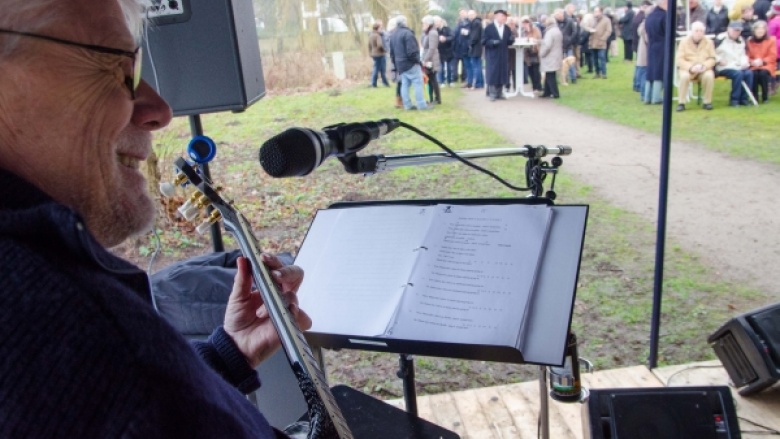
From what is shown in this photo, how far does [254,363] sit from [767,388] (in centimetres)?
227

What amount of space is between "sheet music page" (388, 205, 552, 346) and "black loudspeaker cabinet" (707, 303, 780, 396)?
1597 millimetres

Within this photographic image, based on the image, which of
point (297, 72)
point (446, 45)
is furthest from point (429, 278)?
point (446, 45)

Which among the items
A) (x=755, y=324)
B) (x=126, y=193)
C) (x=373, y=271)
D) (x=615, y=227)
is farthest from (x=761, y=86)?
(x=126, y=193)

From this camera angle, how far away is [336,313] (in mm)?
1444

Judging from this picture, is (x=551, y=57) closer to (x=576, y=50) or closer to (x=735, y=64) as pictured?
(x=735, y=64)

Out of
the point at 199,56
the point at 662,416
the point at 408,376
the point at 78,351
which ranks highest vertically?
the point at 199,56

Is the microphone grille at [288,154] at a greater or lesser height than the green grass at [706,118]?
greater

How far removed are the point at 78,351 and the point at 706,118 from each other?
28.5 feet

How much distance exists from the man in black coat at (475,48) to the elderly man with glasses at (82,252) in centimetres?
1086

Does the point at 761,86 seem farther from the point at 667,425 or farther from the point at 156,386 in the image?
the point at 156,386

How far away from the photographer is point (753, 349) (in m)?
2.46

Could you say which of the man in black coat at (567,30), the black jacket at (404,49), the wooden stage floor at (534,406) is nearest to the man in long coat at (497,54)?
the black jacket at (404,49)

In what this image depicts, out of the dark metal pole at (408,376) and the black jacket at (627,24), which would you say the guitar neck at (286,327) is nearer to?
the dark metal pole at (408,376)

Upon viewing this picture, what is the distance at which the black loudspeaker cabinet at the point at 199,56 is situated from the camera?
1.98 meters
